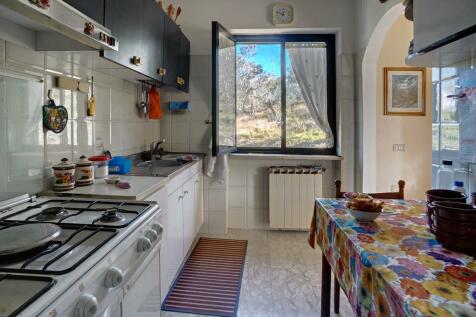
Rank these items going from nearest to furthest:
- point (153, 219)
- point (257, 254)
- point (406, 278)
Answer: point (406, 278) < point (153, 219) < point (257, 254)

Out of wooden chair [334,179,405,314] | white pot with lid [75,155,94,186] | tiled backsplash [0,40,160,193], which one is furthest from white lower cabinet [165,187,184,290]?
wooden chair [334,179,405,314]

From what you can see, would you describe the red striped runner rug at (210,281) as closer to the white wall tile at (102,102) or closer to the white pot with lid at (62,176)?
the white pot with lid at (62,176)

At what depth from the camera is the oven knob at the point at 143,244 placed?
1.09 metres

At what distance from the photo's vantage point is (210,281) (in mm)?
2348

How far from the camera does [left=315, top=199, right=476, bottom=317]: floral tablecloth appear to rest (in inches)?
29.3

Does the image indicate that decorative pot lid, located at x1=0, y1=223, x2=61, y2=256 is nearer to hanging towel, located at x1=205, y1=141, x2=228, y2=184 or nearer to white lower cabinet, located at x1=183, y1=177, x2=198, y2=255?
white lower cabinet, located at x1=183, y1=177, x2=198, y2=255

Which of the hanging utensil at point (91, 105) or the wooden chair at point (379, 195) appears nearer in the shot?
the wooden chair at point (379, 195)

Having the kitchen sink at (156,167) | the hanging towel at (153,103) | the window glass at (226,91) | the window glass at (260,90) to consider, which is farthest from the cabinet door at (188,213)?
the window glass at (260,90)

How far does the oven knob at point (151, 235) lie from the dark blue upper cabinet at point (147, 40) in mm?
881

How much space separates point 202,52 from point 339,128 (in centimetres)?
169

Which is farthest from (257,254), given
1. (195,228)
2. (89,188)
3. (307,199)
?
(89,188)

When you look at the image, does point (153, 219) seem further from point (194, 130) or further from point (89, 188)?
point (194, 130)

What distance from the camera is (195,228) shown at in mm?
2926

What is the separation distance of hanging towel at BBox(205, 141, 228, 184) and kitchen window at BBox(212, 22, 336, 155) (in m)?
0.19
